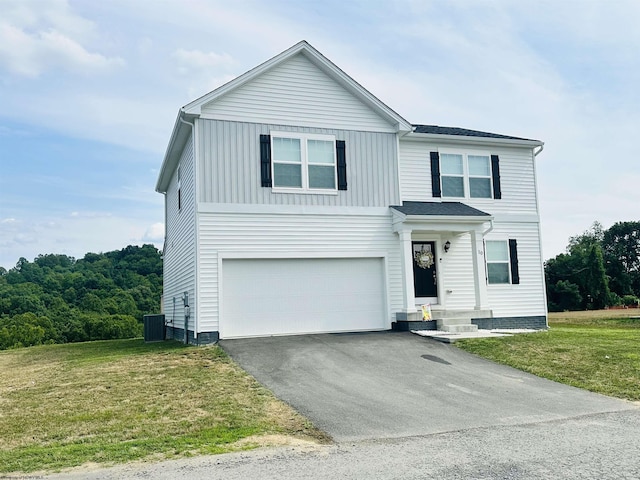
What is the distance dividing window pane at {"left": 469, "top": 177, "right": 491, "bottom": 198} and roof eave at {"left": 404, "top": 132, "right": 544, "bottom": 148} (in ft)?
3.71

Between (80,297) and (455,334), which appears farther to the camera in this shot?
(80,297)

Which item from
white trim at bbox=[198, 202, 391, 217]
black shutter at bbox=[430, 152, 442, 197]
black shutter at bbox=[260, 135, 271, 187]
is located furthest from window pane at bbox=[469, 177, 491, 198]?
black shutter at bbox=[260, 135, 271, 187]

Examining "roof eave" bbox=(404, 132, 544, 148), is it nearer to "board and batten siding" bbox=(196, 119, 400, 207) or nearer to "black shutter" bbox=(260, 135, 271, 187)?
"board and batten siding" bbox=(196, 119, 400, 207)

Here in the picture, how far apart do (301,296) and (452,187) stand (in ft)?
19.4


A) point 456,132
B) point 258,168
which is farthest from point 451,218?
point 258,168

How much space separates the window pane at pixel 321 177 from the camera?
14969 millimetres

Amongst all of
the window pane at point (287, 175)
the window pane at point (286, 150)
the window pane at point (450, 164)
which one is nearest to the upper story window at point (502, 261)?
the window pane at point (450, 164)

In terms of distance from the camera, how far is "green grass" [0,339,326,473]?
6.01 meters

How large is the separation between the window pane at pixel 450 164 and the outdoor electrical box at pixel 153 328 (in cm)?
1035

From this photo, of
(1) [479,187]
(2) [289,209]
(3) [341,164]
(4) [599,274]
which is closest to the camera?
(2) [289,209]

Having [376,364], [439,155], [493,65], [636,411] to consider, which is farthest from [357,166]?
[636,411]

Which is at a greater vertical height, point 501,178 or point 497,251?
point 501,178

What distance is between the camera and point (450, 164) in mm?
17094

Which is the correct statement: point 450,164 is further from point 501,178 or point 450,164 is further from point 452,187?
point 501,178
